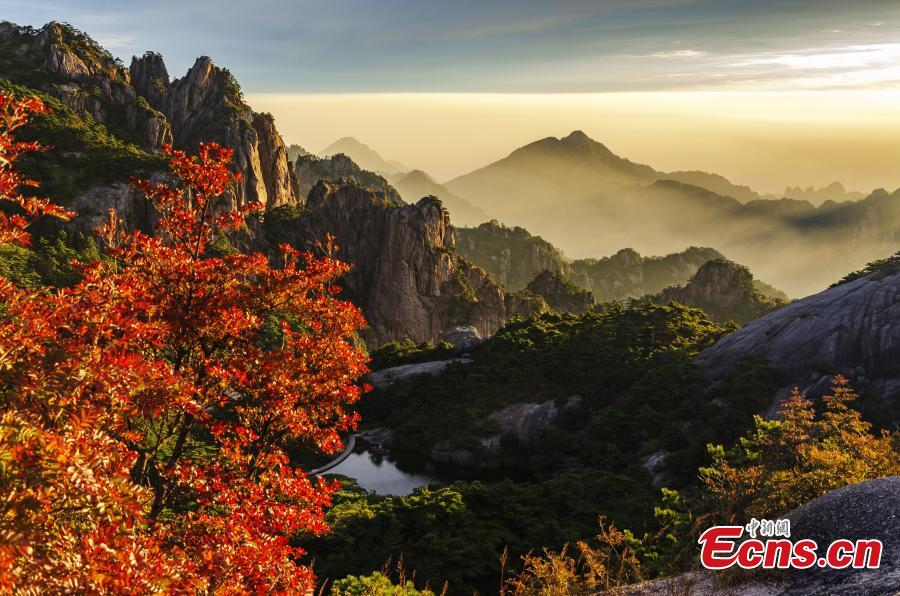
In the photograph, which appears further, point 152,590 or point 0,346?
point 0,346

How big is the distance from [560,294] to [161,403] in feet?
459

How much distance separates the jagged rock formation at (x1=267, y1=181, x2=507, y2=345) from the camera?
370 feet

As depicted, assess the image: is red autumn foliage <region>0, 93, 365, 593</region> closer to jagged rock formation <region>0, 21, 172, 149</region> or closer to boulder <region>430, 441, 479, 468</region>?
boulder <region>430, 441, 479, 468</region>

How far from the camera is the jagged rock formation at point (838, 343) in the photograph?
3897 cm

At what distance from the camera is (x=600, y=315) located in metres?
68.2

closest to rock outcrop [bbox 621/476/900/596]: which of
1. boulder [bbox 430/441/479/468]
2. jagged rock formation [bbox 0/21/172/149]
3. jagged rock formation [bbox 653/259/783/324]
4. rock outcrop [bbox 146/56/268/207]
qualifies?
boulder [bbox 430/441/479/468]

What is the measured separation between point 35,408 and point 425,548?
18269 mm

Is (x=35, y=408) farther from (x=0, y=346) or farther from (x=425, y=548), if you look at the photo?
(x=425, y=548)

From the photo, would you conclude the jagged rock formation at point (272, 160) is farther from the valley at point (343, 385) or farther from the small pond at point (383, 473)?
the small pond at point (383, 473)

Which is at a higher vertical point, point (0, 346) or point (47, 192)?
point (47, 192)

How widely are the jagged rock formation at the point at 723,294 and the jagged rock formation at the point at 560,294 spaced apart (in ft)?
63.5

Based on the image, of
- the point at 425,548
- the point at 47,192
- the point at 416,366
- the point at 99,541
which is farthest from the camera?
the point at 47,192

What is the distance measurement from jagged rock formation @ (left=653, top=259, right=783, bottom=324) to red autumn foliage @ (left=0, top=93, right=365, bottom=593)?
131m

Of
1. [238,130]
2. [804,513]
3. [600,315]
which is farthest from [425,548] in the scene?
[238,130]
